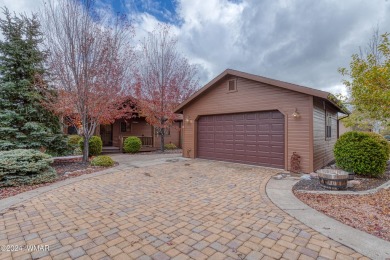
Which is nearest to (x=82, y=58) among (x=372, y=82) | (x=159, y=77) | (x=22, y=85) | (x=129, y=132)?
(x=22, y=85)

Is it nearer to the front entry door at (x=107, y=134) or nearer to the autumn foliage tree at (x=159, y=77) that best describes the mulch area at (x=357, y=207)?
the autumn foliage tree at (x=159, y=77)

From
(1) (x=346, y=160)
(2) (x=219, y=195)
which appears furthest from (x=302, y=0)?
(2) (x=219, y=195)

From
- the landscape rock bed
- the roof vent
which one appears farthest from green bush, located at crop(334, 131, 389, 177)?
the roof vent

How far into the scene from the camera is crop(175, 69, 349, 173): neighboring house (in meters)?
7.29

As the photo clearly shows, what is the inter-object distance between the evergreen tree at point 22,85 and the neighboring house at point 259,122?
693cm

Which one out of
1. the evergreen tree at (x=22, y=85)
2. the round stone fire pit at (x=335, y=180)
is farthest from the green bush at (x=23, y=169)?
the round stone fire pit at (x=335, y=180)

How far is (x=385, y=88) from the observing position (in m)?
5.15

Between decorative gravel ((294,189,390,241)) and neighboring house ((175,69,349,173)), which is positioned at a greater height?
neighboring house ((175,69,349,173))

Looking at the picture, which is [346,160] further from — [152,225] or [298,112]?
[152,225]

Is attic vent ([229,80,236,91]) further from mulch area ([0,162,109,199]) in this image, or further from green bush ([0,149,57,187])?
green bush ([0,149,57,187])

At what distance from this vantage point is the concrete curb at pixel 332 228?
2488 millimetres

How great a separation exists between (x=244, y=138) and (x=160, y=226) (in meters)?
6.60

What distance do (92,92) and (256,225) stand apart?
8.29 meters

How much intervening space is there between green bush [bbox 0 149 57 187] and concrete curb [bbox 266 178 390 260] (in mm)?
6621
